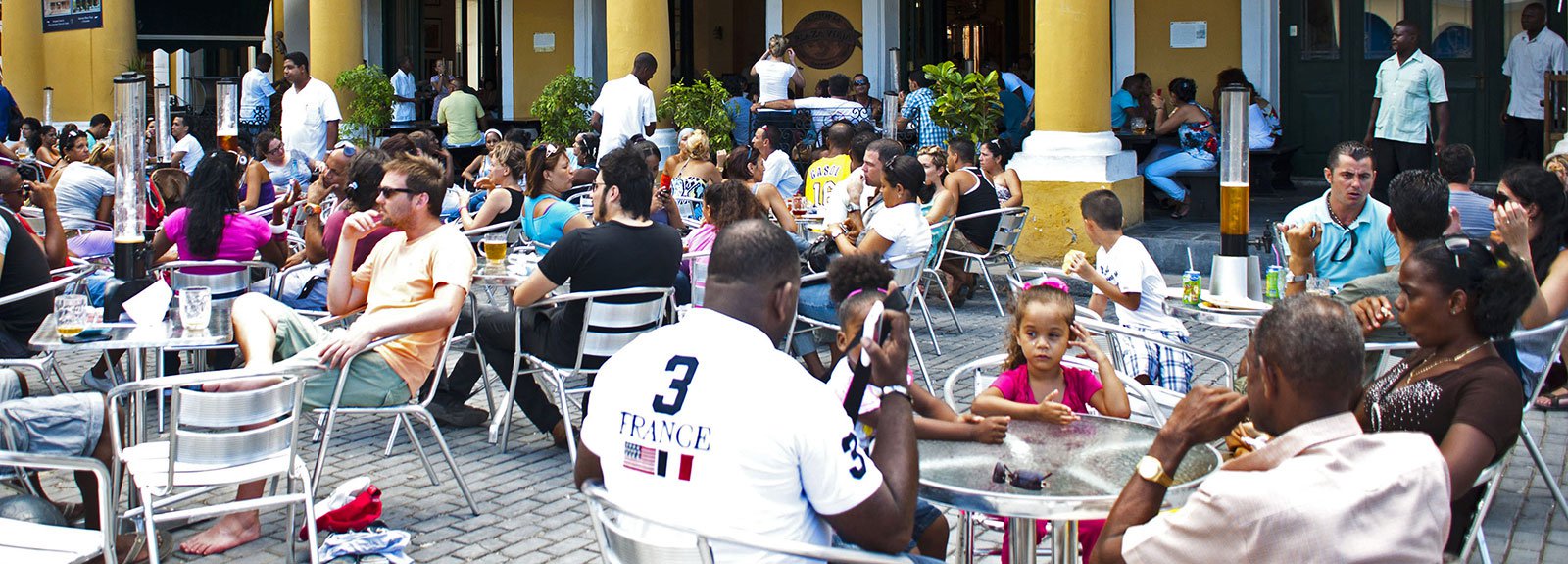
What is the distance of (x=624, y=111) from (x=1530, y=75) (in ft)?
24.6

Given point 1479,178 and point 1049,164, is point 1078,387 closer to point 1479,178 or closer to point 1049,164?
point 1049,164

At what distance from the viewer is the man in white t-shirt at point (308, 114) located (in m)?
12.8

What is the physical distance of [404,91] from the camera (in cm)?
1914

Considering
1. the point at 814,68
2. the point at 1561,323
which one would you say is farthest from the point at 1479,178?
the point at 1561,323

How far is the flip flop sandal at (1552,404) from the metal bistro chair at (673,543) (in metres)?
4.86

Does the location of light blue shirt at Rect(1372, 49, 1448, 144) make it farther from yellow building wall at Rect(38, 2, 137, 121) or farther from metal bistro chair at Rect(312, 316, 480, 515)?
yellow building wall at Rect(38, 2, 137, 121)

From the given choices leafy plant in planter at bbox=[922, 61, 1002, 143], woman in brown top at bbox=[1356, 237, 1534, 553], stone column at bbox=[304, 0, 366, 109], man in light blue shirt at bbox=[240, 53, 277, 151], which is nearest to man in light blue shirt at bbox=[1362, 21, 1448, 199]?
leafy plant in planter at bbox=[922, 61, 1002, 143]

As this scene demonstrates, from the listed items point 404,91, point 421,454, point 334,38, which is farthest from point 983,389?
point 404,91

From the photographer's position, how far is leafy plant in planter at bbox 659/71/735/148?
1338 centimetres

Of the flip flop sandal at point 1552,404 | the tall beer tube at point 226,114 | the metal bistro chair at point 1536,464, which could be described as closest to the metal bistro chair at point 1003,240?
the flip flop sandal at point 1552,404

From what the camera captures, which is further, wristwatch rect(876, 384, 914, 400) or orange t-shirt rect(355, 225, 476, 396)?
orange t-shirt rect(355, 225, 476, 396)

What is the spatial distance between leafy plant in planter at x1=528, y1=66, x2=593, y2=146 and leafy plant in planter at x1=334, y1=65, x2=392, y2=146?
274 centimetres

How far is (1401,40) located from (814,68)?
8.33 metres

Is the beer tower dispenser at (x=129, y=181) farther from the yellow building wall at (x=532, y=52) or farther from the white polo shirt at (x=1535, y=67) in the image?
the yellow building wall at (x=532, y=52)
